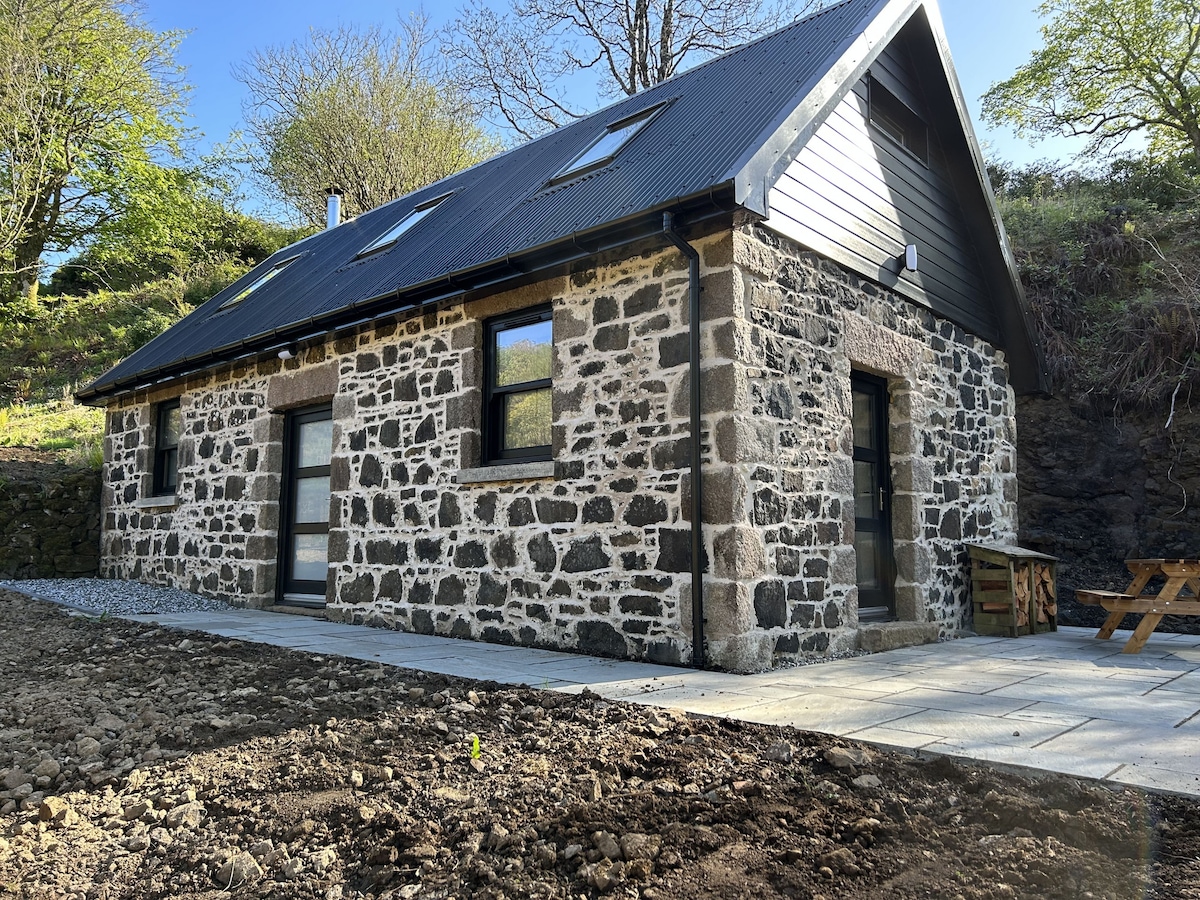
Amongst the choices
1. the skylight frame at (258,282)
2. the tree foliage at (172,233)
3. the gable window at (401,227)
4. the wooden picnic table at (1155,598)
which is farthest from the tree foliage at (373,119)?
the wooden picnic table at (1155,598)

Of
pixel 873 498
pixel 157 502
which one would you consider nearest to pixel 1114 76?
pixel 873 498

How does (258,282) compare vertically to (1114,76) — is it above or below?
below

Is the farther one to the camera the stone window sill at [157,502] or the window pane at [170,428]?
the window pane at [170,428]

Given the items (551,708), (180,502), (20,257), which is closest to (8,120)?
(20,257)

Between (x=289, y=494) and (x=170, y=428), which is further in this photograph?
(x=170, y=428)

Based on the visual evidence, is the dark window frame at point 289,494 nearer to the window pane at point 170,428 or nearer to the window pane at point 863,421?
the window pane at point 170,428

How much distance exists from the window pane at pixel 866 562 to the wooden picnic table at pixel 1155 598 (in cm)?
165

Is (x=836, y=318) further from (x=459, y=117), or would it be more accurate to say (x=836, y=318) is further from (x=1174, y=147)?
(x=459, y=117)

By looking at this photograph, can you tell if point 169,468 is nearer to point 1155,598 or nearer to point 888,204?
point 888,204

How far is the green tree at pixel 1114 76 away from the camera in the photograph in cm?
1675

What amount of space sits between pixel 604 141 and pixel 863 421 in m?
3.78

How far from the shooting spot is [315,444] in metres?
8.88

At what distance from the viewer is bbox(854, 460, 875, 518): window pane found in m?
7.11

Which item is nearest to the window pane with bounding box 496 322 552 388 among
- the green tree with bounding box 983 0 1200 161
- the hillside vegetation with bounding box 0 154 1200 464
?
the hillside vegetation with bounding box 0 154 1200 464
